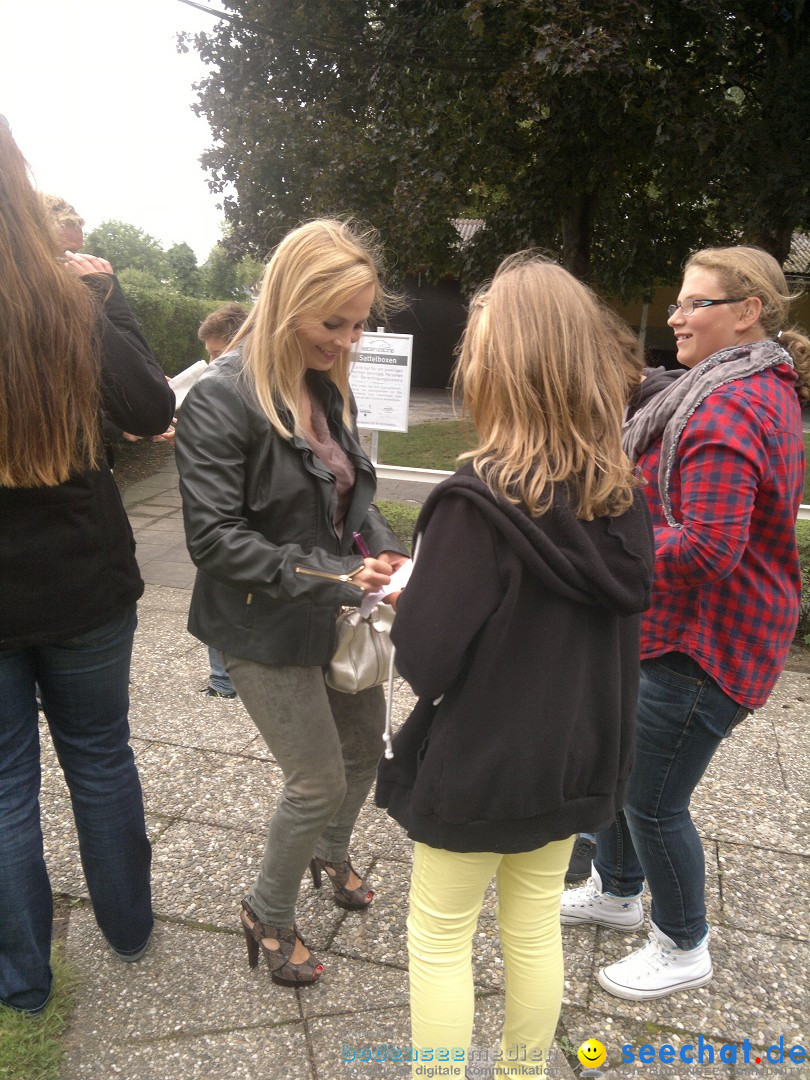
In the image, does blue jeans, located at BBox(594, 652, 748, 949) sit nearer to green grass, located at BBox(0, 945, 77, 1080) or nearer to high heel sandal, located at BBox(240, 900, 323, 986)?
high heel sandal, located at BBox(240, 900, 323, 986)

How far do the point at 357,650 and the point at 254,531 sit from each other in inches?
15.5

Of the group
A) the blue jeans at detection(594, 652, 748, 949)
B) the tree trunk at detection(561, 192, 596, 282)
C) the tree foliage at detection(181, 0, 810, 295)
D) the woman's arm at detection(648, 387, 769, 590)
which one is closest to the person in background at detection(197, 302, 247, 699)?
the blue jeans at detection(594, 652, 748, 949)

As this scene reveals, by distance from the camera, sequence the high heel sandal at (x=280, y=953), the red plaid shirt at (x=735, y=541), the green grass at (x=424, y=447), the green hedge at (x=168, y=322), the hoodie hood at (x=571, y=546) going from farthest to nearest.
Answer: the green grass at (x=424, y=447) < the green hedge at (x=168, y=322) < the high heel sandal at (x=280, y=953) < the red plaid shirt at (x=735, y=541) < the hoodie hood at (x=571, y=546)

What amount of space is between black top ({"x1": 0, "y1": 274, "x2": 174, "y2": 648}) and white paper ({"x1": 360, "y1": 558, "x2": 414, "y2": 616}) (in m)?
0.61

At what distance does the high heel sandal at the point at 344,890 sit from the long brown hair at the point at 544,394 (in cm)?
157

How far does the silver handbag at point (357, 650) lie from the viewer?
2033 millimetres

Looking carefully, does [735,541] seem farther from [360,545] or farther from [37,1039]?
[37,1039]

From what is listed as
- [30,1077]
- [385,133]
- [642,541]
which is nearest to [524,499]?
[642,541]

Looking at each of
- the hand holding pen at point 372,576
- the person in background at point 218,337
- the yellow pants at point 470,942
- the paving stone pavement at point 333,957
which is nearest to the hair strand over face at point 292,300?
the hand holding pen at point 372,576

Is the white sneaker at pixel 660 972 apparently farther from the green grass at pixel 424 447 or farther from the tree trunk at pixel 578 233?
the tree trunk at pixel 578 233

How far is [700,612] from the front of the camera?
2.01 metres

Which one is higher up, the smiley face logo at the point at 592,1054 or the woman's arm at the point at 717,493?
the woman's arm at the point at 717,493

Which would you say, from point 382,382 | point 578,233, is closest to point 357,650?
point 382,382

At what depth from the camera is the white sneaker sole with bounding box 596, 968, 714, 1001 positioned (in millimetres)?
2238
